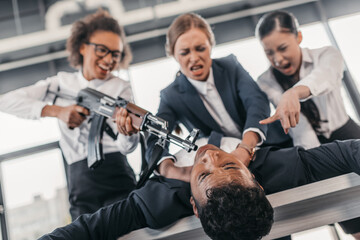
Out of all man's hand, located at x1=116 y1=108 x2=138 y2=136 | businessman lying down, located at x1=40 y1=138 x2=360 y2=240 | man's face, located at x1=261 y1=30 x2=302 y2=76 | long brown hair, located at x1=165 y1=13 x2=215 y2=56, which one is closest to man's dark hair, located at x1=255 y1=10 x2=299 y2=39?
man's face, located at x1=261 y1=30 x2=302 y2=76

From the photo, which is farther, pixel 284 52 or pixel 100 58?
pixel 100 58

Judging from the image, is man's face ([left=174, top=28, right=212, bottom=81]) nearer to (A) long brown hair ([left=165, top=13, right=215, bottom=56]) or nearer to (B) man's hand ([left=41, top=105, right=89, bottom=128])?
(A) long brown hair ([left=165, top=13, right=215, bottom=56])

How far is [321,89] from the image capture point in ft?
3.76

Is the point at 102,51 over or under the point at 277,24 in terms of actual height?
over

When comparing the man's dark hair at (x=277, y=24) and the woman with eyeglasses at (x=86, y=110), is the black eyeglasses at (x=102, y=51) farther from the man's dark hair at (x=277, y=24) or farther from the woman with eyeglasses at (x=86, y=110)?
the man's dark hair at (x=277, y=24)

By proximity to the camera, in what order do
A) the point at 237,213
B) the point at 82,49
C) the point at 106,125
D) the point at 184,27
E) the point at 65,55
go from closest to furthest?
the point at 237,213, the point at 184,27, the point at 106,125, the point at 82,49, the point at 65,55

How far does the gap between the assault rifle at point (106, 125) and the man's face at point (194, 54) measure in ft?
0.81

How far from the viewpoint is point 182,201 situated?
0.97 m

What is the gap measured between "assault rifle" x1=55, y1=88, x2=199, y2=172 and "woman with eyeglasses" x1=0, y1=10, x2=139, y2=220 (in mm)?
49

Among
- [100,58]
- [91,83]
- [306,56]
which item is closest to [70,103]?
[91,83]

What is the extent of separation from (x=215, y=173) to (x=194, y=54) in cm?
53

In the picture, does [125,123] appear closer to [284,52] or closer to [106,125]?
[106,125]

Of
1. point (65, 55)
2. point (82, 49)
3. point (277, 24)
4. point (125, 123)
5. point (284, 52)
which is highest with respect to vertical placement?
point (65, 55)

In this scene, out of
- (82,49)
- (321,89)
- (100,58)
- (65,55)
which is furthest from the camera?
(65,55)
